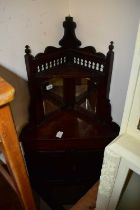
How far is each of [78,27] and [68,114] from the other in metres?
0.57

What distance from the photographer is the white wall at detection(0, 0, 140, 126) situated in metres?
1.01

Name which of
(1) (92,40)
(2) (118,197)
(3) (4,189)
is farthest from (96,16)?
(3) (4,189)

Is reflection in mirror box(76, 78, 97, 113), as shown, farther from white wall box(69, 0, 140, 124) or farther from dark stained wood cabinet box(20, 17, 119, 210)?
white wall box(69, 0, 140, 124)

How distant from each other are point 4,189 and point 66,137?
46 centimetres

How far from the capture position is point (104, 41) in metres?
→ 1.16

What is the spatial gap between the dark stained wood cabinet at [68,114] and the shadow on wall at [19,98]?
0.04 metres

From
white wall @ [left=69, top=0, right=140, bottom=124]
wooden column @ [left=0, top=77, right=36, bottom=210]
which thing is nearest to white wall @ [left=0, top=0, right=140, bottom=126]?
white wall @ [left=69, top=0, right=140, bottom=124]

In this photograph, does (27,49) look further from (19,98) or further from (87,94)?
(87,94)

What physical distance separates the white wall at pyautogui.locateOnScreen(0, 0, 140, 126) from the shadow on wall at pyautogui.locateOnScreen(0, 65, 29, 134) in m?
0.04

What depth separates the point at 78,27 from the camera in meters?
1.22

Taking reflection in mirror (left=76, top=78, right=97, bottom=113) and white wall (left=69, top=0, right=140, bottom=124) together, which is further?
reflection in mirror (left=76, top=78, right=97, bottom=113)

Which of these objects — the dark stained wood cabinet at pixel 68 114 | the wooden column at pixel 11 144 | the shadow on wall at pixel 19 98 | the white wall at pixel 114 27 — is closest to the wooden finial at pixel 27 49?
the dark stained wood cabinet at pixel 68 114

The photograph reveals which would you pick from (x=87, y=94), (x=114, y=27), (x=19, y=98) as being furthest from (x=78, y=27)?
(x=19, y=98)

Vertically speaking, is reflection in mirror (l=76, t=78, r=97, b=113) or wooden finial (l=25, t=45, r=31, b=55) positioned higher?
wooden finial (l=25, t=45, r=31, b=55)
